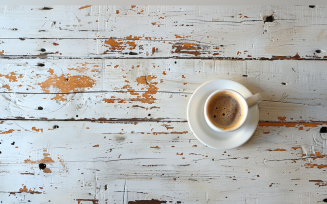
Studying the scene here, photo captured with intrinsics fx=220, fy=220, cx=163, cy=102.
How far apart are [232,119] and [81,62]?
26.0 inches

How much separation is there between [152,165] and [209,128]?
0.92 feet

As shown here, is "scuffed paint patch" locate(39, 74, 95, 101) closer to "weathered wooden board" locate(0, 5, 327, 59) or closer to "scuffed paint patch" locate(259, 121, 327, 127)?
"weathered wooden board" locate(0, 5, 327, 59)

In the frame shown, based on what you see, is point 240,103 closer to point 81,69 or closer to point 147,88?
point 147,88

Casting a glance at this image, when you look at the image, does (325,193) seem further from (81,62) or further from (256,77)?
(81,62)

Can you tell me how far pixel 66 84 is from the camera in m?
0.93

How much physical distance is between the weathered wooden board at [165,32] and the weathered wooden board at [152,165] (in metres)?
0.31

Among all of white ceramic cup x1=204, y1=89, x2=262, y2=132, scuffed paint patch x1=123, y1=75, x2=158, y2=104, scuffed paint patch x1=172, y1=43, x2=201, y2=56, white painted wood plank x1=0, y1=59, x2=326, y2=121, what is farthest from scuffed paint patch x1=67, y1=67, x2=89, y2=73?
white ceramic cup x1=204, y1=89, x2=262, y2=132

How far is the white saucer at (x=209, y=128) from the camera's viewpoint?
831 millimetres

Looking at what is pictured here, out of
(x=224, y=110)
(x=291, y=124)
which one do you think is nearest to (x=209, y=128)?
(x=224, y=110)

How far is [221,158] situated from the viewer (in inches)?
35.4

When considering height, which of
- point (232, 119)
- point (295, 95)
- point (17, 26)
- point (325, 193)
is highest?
point (17, 26)

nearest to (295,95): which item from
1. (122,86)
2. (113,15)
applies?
(122,86)

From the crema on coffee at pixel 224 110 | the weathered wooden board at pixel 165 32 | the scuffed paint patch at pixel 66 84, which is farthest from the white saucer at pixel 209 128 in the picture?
the scuffed paint patch at pixel 66 84

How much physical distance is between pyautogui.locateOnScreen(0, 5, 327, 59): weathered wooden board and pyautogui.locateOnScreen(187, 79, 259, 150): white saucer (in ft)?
0.49
